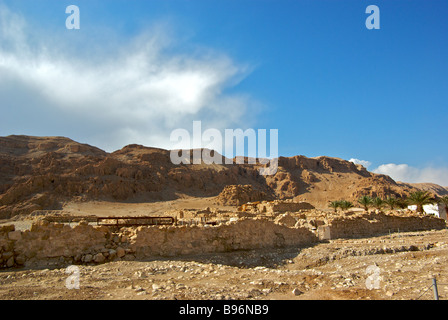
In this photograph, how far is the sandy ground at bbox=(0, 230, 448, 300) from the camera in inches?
235

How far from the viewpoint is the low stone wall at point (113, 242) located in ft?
27.6

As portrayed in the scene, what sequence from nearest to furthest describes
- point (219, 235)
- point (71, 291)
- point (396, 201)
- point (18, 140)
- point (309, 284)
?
point (71, 291) → point (309, 284) → point (219, 235) → point (396, 201) → point (18, 140)

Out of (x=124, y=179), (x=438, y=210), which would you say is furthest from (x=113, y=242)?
(x=124, y=179)

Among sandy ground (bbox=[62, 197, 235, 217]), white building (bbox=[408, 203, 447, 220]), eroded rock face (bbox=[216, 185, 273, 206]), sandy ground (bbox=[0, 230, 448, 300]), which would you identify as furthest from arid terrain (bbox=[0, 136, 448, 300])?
eroded rock face (bbox=[216, 185, 273, 206])

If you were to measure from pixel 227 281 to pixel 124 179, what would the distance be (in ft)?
191

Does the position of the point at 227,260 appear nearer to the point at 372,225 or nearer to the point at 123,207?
the point at 372,225

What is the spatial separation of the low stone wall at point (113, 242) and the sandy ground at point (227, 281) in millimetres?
549

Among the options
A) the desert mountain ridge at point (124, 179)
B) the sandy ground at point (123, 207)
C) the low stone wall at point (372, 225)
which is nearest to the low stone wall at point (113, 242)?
the low stone wall at point (372, 225)

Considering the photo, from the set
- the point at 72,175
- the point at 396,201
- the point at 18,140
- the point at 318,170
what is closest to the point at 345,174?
the point at 318,170

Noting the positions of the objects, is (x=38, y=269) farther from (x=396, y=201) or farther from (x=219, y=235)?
(x=396, y=201)

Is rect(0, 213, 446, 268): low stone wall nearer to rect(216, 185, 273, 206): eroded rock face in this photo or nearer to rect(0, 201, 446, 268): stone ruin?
rect(0, 201, 446, 268): stone ruin

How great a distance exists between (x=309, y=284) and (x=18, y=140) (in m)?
80.6

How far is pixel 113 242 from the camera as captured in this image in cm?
969
